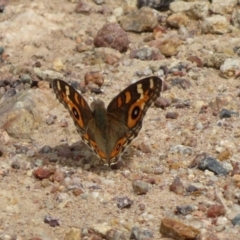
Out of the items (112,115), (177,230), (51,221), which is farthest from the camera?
(112,115)

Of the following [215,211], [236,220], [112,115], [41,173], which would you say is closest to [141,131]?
[112,115]

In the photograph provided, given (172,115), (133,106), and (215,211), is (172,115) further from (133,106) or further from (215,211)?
(215,211)

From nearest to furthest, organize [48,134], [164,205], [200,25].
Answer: [164,205], [48,134], [200,25]

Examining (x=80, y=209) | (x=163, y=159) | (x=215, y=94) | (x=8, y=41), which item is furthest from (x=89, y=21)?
(x=80, y=209)

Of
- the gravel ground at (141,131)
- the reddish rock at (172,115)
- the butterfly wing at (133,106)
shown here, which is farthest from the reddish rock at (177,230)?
the reddish rock at (172,115)

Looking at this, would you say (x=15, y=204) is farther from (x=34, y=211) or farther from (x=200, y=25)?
(x=200, y=25)

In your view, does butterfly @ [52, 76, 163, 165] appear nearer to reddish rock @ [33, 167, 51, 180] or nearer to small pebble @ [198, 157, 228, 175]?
reddish rock @ [33, 167, 51, 180]
